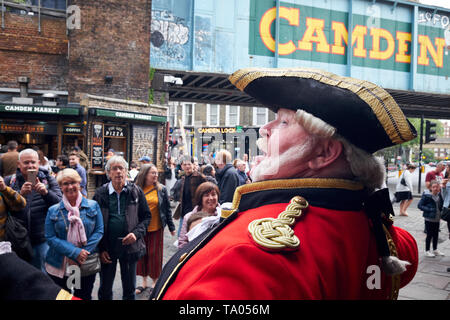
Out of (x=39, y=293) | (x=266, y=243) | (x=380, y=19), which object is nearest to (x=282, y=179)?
(x=266, y=243)

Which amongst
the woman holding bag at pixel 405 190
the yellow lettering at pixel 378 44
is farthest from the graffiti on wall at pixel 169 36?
the woman holding bag at pixel 405 190

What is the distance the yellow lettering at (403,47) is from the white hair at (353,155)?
739 inches

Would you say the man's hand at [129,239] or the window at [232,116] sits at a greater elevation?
the window at [232,116]

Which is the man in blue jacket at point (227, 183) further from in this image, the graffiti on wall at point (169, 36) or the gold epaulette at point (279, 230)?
the graffiti on wall at point (169, 36)

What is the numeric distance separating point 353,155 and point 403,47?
19365mm

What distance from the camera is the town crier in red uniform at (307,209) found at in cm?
102

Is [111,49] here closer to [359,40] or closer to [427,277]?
[359,40]

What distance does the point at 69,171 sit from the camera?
12.5 ft

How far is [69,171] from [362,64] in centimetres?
1626

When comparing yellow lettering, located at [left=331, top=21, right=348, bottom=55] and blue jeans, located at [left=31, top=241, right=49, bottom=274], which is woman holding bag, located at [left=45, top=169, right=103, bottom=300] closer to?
blue jeans, located at [left=31, top=241, right=49, bottom=274]

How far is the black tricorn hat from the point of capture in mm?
1284

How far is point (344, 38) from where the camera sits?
16.6 m

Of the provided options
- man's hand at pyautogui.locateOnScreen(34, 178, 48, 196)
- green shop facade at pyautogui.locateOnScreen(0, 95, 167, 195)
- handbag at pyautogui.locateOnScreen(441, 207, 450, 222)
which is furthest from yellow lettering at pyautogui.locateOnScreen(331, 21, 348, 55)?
man's hand at pyautogui.locateOnScreen(34, 178, 48, 196)

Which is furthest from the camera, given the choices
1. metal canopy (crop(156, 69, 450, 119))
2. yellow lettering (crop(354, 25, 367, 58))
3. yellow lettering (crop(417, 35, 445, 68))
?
yellow lettering (crop(417, 35, 445, 68))
